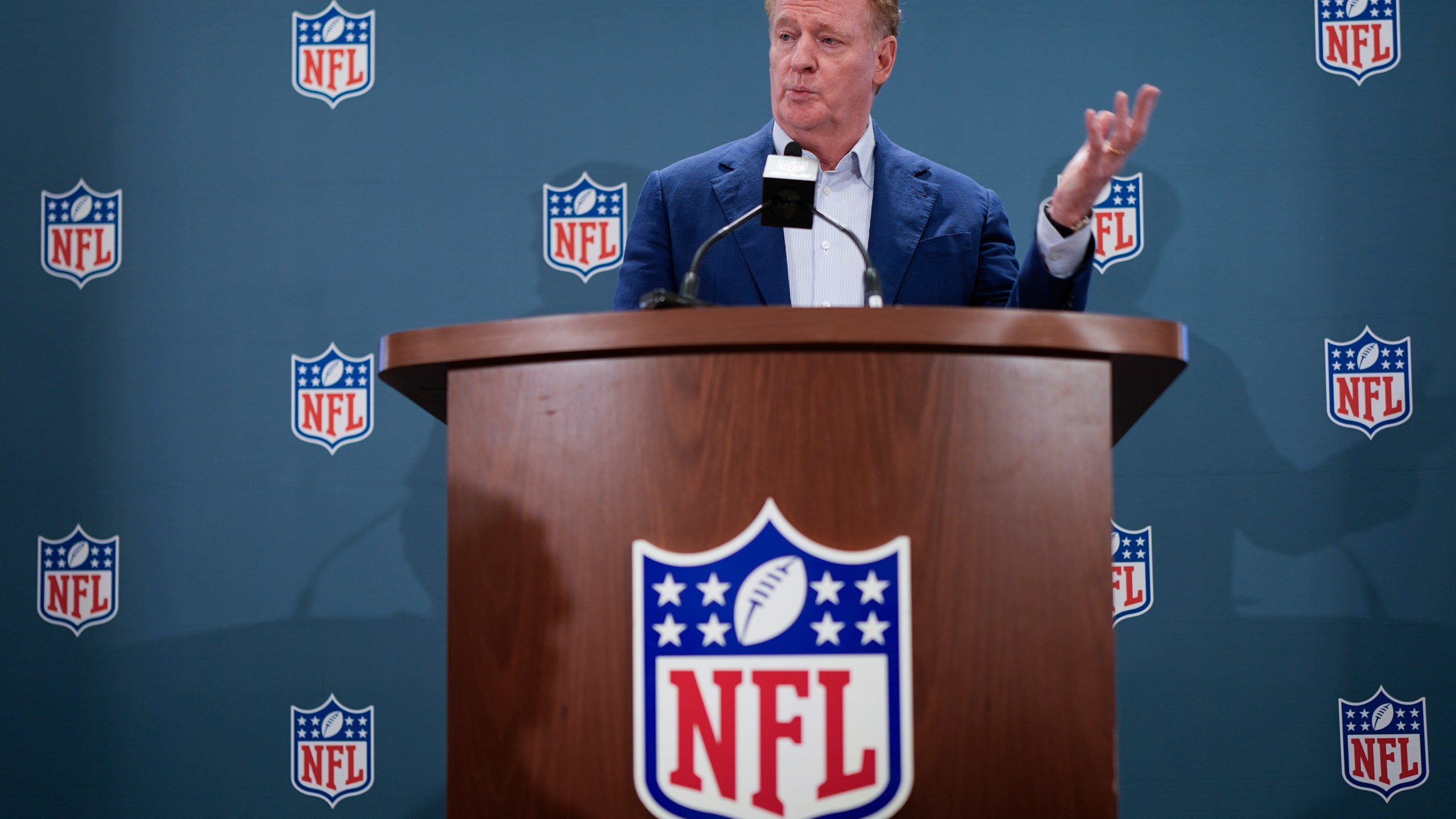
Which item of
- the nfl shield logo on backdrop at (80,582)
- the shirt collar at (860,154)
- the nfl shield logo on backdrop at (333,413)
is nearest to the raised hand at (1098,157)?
the shirt collar at (860,154)

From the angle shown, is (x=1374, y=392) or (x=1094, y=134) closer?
(x=1094, y=134)

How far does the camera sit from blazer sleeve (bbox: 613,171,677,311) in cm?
150

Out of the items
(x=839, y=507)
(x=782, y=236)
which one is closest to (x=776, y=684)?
(x=839, y=507)

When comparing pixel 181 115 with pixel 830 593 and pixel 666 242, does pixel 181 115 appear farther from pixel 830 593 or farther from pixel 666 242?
pixel 830 593

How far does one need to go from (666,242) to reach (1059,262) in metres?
0.64

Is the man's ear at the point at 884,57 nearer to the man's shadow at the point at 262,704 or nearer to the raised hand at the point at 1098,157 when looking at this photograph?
the raised hand at the point at 1098,157

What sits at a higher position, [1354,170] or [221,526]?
[1354,170]

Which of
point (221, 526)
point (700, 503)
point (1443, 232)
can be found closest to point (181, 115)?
point (221, 526)

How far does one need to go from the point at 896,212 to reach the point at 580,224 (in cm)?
89

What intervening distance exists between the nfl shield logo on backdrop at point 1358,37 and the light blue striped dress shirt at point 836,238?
1106mm

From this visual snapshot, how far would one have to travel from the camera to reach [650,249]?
1.52 m

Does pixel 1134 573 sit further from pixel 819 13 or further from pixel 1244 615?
pixel 819 13

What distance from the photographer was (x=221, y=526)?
7.06 feet

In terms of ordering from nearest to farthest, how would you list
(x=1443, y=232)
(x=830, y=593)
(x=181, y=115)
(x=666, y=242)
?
1. (x=830, y=593)
2. (x=666, y=242)
3. (x=1443, y=232)
4. (x=181, y=115)
